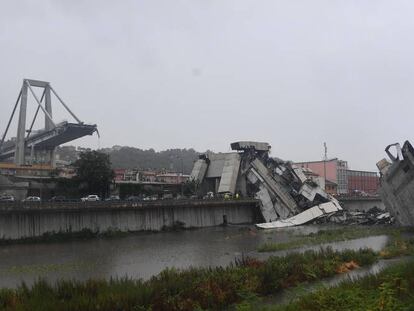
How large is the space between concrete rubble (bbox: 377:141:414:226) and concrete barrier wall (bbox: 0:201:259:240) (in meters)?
24.8

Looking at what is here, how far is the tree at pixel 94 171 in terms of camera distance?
6856 cm

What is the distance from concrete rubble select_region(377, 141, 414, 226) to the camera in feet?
152

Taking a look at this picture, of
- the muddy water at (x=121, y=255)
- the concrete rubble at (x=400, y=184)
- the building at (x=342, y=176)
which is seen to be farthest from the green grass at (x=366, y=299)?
the building at (x=342, y=176)

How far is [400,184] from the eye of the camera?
49.1m

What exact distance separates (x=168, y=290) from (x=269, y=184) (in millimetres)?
60479

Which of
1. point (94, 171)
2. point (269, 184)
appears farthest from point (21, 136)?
point (269, 184)

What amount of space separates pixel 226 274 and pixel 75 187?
184ft

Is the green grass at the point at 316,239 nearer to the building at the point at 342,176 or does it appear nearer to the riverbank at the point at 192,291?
the riverbank at the point at 192,291

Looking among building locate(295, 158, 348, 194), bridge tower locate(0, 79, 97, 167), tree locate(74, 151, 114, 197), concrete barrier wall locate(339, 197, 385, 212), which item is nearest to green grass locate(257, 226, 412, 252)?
tree locate(74, 151, 114, 197)

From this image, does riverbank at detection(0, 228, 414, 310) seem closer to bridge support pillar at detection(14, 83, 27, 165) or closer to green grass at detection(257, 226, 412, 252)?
green grass at detection(257, 226, 412, 252)

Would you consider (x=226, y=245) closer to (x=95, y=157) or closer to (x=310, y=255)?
(x=310, y=255)

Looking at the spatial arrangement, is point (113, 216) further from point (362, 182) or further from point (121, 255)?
point (362, 182)

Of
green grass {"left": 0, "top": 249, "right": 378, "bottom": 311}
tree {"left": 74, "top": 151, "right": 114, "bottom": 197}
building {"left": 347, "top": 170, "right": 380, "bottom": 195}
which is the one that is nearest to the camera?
green grass {"left": 0, "top": 249, "right": 378, "bottom": 311}

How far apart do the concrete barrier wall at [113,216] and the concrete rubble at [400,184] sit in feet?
81.3
